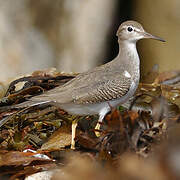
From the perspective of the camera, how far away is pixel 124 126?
210 centimetres

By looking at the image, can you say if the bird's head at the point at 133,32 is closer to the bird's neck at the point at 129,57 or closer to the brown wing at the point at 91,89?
the bird's neck at the point at 129,57

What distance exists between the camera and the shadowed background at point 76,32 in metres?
7.59

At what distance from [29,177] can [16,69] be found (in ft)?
17.5

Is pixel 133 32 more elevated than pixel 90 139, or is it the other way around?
pixel 133 32

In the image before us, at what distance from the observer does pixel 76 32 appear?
28.0ft

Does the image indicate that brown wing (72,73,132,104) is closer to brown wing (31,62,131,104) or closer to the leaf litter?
brown wing (31,62,131,104)

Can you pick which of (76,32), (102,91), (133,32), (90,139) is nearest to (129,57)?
(133,32)

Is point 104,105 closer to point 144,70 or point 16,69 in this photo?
point 16,69

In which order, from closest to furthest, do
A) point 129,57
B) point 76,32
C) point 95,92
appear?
point 95,92
point 129,57
point 76,32

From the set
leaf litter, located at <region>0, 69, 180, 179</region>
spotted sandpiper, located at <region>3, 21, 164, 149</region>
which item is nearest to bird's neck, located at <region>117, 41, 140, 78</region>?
spotted sandpiper, located at <region>3, 21, 164, 149</region>

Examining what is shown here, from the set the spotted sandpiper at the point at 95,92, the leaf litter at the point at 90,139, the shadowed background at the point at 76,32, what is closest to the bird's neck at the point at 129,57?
the spotted sandpiper at the point at 95,92

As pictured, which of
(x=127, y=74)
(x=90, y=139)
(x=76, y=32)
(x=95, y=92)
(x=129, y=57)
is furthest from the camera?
(x=76, y=32)

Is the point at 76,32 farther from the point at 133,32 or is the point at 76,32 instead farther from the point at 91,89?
the point at 91,89

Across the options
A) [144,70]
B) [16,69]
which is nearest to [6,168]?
[16,69]
